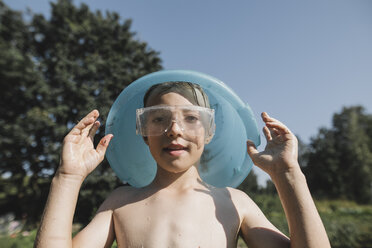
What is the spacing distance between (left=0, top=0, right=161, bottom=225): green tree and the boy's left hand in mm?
8847

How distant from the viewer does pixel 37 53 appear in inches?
538

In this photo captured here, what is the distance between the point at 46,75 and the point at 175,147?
1403 centimetres

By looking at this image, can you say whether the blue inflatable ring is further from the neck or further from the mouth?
the mouth

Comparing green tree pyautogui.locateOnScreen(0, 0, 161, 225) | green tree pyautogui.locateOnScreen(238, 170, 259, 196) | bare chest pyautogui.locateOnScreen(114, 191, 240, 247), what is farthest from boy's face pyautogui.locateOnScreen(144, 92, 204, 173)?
green tree pyautogui.locateOnScreen(0, 0, 161, 225)

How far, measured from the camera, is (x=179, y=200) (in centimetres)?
147

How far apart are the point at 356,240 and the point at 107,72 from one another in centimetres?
1323

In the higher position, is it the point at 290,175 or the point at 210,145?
the point at 210,145

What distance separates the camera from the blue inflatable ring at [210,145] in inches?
64.8

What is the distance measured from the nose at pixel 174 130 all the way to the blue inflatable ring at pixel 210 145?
336mm

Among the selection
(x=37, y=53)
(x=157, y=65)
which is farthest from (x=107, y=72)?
(x=37, y=53)

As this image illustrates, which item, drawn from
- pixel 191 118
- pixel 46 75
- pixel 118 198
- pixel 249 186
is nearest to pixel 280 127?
pixel 191 118

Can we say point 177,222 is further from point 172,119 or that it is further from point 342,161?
point 342,161

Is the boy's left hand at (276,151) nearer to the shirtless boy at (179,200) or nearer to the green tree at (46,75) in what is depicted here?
the shirtless boy at (179,200)

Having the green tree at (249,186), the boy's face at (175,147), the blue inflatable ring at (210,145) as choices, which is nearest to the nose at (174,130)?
the boy's face at (175,147)
